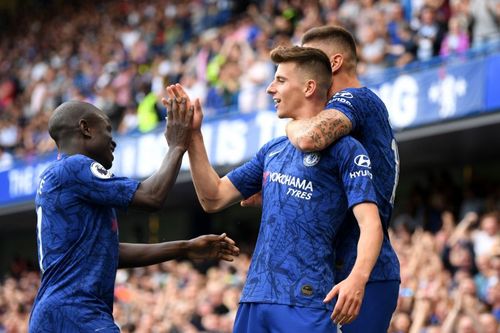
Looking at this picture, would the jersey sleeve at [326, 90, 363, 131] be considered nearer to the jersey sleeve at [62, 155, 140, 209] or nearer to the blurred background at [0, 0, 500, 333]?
the jersey sleeve at [62, 155, 140, 209]

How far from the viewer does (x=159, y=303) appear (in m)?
14.9

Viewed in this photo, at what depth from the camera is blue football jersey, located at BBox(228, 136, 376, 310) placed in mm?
5035

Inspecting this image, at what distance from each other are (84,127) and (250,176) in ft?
2.90

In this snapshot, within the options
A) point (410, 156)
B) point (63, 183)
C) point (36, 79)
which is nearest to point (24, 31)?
point (36, 79)

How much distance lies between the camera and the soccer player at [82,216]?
17.0ft

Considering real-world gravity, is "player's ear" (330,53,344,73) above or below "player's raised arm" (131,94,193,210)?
above

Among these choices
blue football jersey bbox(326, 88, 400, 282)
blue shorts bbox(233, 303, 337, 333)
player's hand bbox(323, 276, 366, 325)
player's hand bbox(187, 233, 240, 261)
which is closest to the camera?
player's hand bbox(323, 276, 366, 325)

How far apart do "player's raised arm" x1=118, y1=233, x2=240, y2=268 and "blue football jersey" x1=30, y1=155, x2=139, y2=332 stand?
405 millimetres

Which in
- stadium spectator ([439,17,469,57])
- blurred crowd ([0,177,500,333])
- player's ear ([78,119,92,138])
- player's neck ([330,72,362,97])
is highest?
stadium spectator ([439,17,469,57])

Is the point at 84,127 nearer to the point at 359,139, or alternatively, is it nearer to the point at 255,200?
the point at 255,200

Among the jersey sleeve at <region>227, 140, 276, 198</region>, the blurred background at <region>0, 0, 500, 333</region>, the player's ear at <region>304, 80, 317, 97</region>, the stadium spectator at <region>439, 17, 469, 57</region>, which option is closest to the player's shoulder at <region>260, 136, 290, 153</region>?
the jersey sleeve at <region>227, 140, 276, 198</region>

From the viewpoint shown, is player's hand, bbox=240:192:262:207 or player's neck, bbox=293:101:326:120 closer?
player's neck, bbox=293:101:326:120

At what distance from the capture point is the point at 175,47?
2077 centimetres

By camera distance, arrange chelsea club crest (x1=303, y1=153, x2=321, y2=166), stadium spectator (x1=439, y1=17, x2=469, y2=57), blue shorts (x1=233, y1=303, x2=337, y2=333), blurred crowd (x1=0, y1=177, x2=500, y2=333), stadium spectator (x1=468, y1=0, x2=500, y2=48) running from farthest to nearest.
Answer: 1. stadium spectator (x1=439, y1=17, x2=469, y2=57)
2. stadium spectator (x1=468, y1=0, x2=500, y2=48)
3. blurred crowd (x1=0, y1=177, x2=500, y2=333)
4. chelsea club crest (x1=303, y1=153, x2=321, y2=166)
5. blue shorts (x1=233, y1=303, x2=337, y2=333)
